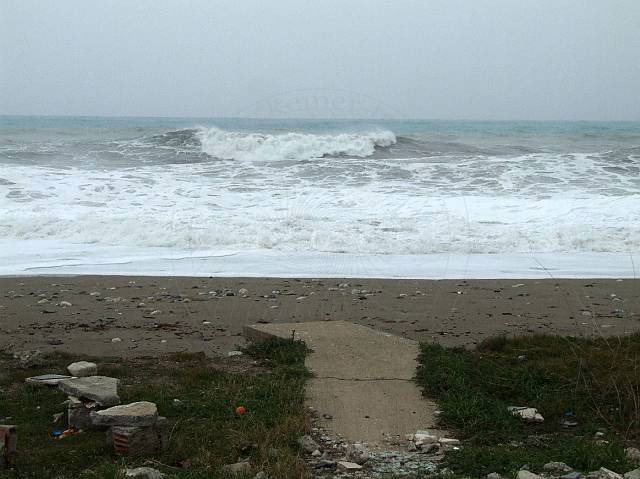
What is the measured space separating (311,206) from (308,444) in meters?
11.7

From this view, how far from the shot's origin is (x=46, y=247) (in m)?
11.6

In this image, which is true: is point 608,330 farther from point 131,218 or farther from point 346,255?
point 131,218

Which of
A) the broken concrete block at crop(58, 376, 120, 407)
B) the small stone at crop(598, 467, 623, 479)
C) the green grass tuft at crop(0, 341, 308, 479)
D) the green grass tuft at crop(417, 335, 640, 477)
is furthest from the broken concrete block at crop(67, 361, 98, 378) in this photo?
the small stone at crop(598, 467, 623, 479)

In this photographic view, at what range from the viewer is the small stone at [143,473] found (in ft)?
10.3

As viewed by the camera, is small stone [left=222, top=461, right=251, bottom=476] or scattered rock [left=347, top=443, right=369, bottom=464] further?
scattered rock [left=347, top=443, right=369, bottom=464]

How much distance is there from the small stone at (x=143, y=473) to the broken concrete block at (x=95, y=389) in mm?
914

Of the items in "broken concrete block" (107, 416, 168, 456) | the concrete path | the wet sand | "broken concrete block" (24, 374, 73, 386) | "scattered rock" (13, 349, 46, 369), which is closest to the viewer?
"broken concrete block" (107, 416, 168, 456)

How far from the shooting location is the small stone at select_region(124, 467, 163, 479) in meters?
3.14

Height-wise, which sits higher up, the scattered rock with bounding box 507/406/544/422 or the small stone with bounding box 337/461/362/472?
the scattered rock with bounding box 507/406/544/422

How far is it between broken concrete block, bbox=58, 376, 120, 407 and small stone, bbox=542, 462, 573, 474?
2.35 metres

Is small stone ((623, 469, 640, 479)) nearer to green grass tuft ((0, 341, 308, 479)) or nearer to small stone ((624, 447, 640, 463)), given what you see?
small stone ((624, 447, 640, 463))

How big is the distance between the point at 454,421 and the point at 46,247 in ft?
30.3

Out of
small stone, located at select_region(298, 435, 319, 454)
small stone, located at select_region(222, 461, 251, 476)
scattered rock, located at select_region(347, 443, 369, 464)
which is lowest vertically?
scattered rock, located at select_region(347, 443, 369, 464)

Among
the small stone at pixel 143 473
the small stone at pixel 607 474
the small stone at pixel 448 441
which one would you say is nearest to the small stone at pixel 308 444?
the small stone at pixel 448 441
